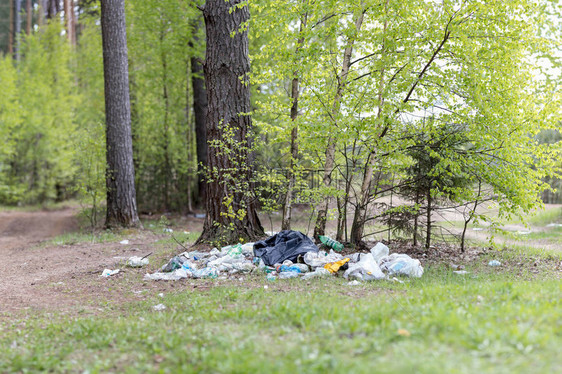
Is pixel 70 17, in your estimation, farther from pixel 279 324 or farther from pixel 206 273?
pixel 279 324

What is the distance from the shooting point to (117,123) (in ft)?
35.6

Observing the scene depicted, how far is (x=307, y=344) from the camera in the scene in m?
2.99

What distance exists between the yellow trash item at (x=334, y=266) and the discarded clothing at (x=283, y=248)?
1.75 feet

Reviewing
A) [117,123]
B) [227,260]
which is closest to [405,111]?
[227,260]

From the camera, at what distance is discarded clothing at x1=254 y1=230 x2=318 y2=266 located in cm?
622

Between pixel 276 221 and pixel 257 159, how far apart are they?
5.39 m

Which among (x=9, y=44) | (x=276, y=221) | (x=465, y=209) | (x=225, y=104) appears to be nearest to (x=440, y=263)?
(x=465, y=209)

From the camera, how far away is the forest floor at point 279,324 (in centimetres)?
269

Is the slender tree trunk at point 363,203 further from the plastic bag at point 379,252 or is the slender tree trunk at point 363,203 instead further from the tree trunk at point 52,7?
the tree trunk at point 52,7

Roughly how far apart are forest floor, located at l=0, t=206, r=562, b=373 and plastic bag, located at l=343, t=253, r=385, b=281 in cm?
28

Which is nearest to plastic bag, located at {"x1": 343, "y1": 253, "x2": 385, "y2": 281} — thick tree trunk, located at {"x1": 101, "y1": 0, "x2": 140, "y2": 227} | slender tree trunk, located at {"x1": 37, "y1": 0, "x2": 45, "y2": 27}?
thick tree trunk, located at {"x1": 101, "y1": 0, "x2": 140, "y2": 227}

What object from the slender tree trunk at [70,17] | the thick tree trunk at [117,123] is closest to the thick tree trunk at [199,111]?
the thick tree trunk at [117,123]

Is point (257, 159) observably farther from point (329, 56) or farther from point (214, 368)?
point (214, 368)

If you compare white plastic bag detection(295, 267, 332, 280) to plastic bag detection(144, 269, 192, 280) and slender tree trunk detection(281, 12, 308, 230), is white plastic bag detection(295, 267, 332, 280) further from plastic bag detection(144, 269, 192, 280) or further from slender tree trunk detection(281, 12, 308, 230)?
slender tree trunk detection(281, 12, 308, 230)
